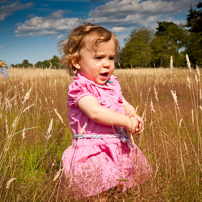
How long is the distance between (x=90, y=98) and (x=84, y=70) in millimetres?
278

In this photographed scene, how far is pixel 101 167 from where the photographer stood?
1.50 m

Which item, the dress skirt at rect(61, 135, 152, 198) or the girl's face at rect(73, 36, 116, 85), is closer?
the dress skirt at rect(61, 135, 152, 198)

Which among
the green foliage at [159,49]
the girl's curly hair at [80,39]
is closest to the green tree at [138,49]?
the green foliage at [159,49]

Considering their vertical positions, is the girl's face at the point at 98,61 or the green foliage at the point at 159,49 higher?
the green foliage at the point at 159,49

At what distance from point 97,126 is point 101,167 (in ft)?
0.93

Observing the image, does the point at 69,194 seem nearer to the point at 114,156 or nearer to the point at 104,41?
the point at 114,156

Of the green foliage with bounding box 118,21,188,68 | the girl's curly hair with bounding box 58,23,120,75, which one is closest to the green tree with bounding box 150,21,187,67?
the green foliage with bounding box 118,21,188,68

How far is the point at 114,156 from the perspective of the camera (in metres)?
1.58

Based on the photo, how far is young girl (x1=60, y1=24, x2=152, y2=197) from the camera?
1468 mm

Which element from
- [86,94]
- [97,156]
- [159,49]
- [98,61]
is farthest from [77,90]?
[159,49]

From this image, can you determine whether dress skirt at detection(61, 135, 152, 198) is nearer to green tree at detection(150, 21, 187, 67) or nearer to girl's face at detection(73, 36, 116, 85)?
girl's face at detection(73, 36, 116, 85)

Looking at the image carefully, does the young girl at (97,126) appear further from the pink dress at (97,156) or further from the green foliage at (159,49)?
the green foliage at (159,49)

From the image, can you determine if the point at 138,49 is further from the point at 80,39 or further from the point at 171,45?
the point at 80,39

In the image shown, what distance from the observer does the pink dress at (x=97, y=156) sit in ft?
4.72
